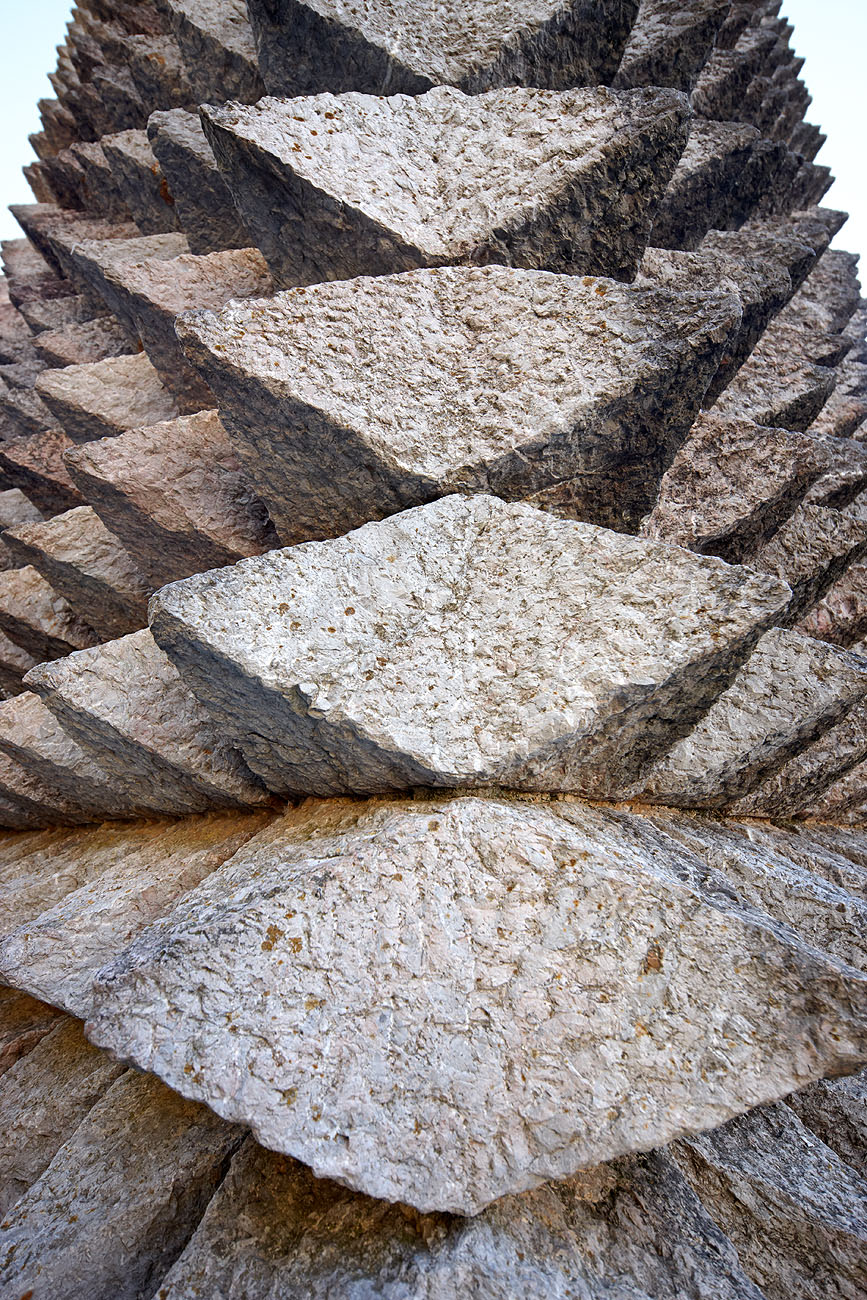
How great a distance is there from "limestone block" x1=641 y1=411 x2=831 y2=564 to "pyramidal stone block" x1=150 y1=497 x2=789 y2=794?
36.6 inches

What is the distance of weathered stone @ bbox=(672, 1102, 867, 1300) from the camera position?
1.60m

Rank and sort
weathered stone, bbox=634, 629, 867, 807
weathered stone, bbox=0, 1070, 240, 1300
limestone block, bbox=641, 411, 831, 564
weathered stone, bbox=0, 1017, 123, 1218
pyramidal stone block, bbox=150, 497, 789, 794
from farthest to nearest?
1. limestone block, bbox=641, 411, 831, 564
2. weathered stone, bbox=634, 629, 867, 807
3. weathered stone, bbox=0, 1017, 123, 1218
4. pyramidal stone block, bbox=150, 497, 789, 794
5. weathered stone, bbox=0, 1070, 240, 1300

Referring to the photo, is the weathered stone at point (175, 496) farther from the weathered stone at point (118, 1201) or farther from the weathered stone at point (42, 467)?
the weathered stone at point (118, 1201)

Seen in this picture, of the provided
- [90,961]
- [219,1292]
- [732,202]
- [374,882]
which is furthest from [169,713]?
[732,202]

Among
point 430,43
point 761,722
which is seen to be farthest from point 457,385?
point 430,43

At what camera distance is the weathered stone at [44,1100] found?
2098 millimetres

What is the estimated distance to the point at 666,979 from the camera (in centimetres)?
150

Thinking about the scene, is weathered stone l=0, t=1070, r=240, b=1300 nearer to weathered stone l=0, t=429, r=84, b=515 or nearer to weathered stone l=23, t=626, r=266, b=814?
weathered stone l=23, t=626, r=266, b=814

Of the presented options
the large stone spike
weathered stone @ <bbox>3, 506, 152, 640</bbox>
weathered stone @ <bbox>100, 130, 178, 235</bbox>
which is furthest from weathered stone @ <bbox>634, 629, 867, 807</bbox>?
weathered stone @ <bbox>100, 130, 178, 235</bbox>

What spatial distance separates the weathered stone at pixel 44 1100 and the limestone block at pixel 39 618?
2229mm

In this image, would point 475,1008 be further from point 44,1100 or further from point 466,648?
point 44,1100

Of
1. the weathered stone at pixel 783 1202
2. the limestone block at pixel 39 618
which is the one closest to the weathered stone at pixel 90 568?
the limestone block at pixel 39 618

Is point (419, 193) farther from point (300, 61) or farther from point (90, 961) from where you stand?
point (90, 961)

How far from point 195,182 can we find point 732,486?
154 inches
